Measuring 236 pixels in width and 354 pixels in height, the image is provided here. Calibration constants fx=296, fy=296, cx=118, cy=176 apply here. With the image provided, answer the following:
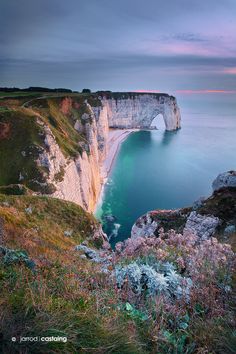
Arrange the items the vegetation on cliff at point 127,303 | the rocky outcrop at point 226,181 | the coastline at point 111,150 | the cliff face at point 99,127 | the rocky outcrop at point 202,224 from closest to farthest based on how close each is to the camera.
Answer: the vegetation on cliff at point 127,303, the rocky outcrop at point 202,224, the rocky outcrop at point 226,181, the cliff face at point 99,127, the coastline at point 111,150

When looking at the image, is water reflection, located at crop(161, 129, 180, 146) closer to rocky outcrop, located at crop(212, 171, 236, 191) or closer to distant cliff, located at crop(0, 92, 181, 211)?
distant cliff, located at crop(0, 92, 181, 211)

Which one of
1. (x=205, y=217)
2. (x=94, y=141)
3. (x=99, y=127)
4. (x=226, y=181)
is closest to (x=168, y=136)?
(x=99, y=127)

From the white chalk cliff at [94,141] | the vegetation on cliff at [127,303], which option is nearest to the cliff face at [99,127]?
the white chalk cliff at [94,141]

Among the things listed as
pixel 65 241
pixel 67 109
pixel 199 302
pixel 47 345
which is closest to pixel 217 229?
pixel 65 241

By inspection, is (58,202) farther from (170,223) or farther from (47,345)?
(47,345)

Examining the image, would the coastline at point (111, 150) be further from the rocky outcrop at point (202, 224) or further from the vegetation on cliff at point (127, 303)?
the vegetation on cliff at point (127, 303)

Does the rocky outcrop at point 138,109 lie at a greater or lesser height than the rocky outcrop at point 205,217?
greater

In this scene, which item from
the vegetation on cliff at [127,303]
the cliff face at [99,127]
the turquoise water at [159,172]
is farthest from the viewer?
the turquoise water at [159,172]
